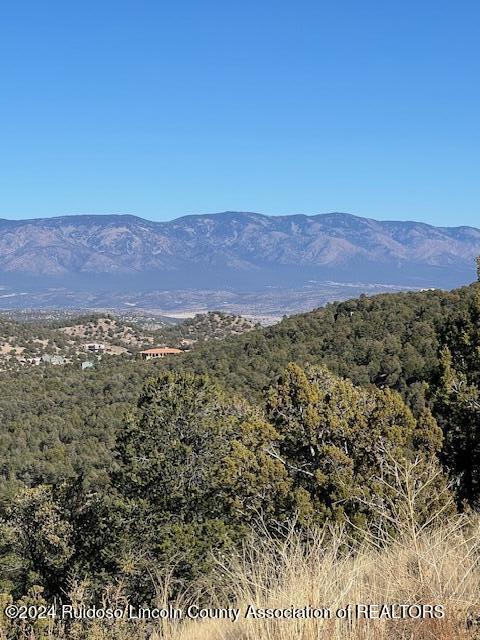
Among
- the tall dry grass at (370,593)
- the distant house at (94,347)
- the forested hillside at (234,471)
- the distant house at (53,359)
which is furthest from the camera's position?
the distant house at (94,347)

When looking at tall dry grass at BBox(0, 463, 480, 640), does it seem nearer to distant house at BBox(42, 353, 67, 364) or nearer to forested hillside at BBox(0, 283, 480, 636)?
forested hillside at BBox(0, 283, 480, 636)

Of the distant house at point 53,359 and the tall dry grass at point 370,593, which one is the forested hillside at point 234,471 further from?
the distant house at point 53,359

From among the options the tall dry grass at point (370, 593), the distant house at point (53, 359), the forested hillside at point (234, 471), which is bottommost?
the distant house at point (53, 359)

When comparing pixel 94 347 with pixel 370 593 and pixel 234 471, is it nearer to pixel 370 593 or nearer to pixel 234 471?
pixel 234 471

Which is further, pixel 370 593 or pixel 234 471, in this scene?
pixel 234 471

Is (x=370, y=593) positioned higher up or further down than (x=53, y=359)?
higher up

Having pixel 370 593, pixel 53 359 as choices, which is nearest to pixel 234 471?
pixel 370 593

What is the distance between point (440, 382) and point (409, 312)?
2841 cm

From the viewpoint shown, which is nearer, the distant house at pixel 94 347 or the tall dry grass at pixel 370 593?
the tall dry grass at pixel 370 593

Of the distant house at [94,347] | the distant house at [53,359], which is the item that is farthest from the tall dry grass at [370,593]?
the distant house at [94,347]

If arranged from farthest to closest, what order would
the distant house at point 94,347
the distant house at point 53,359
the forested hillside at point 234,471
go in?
the distant house at point 94,347 < the distant house at point 53,359 < the forested hillside at point 234,471

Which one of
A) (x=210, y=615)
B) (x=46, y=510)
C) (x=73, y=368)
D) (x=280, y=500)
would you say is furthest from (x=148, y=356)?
(x=210, y=615)

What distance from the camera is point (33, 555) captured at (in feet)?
44.8

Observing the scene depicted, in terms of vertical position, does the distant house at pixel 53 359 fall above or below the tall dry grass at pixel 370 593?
below
